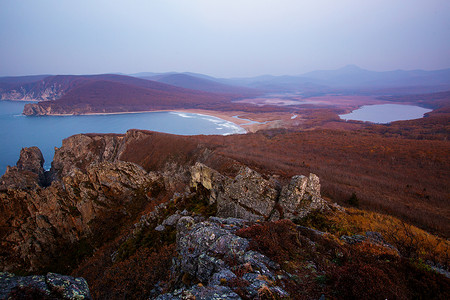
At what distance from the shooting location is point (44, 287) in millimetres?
4234

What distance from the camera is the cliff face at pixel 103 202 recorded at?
482 inches

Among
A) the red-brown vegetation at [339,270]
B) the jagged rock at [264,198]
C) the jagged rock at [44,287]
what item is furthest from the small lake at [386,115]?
the jagged rock at [44,287]

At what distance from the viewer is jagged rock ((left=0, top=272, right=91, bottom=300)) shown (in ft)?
13.0

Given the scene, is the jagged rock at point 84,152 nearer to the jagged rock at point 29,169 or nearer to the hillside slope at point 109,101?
the jagged rock at point 29,169

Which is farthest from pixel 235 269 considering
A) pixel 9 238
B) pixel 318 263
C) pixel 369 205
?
pixel 9 238

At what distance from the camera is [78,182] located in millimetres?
22578

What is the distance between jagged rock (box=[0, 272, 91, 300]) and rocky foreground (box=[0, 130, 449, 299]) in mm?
26

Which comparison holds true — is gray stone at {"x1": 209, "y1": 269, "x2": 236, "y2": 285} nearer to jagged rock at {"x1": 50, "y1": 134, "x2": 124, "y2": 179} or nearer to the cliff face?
the cliff face

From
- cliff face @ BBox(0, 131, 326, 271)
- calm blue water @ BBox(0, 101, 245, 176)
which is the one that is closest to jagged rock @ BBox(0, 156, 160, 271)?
cliff face @ BBox(0, 131, 326, 271)

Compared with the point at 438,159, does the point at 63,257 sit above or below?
below

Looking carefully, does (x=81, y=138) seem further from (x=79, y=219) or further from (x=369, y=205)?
(x=369, y=205)

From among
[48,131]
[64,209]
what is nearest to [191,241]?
[64,209]

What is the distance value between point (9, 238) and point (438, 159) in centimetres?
5977

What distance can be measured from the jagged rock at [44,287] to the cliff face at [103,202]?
29.4 feet
